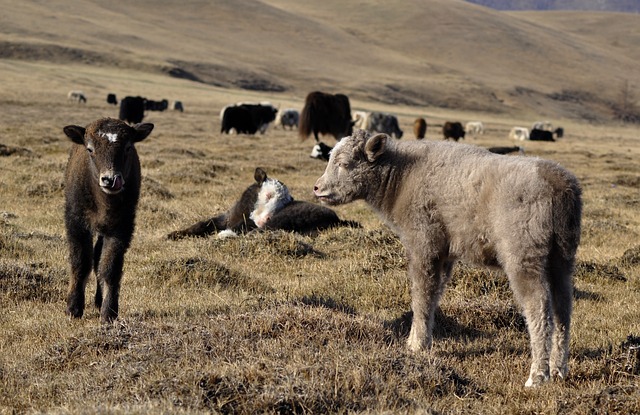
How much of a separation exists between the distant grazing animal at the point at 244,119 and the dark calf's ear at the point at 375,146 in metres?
31.5

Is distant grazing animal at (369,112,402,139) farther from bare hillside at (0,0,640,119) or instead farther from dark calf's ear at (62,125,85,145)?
bare hillside at (0,0,640,119)

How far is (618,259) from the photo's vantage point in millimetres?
10531

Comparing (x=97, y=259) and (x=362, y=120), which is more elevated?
(x=362, y=120)

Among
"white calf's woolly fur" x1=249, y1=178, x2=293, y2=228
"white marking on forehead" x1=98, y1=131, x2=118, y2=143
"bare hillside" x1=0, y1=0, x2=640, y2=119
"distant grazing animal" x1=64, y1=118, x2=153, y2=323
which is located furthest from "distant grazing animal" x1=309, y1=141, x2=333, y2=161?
"bare hillside" x1=0, y1=0, x2=640, y2=119

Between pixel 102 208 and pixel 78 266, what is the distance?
627 millimetres

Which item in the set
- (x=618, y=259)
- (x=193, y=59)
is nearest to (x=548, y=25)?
(x=193, y=59)

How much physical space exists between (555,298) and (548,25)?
205 metres

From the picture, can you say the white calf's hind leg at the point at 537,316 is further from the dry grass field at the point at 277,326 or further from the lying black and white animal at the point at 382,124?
the lying black and white animal at the point at 382,124

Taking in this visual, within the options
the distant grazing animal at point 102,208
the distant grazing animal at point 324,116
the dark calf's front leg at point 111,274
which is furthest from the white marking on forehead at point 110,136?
the distant grazing animal at point 324,116

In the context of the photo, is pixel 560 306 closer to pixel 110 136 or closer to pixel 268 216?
pixel 110 136

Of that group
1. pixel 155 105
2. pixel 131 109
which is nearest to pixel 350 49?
pixel 155 105

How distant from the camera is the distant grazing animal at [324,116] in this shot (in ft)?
105

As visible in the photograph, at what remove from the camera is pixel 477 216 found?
19.2ft

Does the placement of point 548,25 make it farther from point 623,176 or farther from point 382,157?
point 382,157
